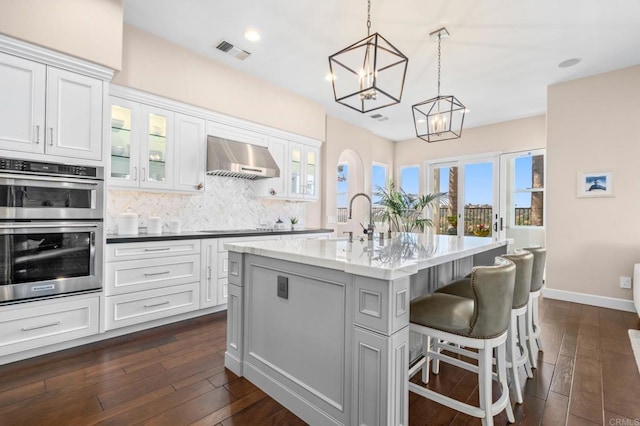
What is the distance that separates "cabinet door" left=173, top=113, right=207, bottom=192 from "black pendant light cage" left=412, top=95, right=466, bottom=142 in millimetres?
2579

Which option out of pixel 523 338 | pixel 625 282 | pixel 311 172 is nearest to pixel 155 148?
pixel 311 172

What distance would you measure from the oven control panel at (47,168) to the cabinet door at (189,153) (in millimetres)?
1001

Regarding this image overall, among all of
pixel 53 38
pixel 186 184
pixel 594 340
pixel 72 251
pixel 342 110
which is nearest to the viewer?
pixel 53 38

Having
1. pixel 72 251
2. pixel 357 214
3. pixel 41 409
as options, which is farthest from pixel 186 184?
pixel 357 214

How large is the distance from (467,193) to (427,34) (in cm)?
428

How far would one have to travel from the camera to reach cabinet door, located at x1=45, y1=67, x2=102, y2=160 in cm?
257

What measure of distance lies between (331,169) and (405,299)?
450 centimetres

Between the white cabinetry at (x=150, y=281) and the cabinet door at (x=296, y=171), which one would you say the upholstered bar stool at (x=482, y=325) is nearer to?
the white cabinetry at (x=150, y=281)

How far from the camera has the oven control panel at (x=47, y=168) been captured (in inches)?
93.9

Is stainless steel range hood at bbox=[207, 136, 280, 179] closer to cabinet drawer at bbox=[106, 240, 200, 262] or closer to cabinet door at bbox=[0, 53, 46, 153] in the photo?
cabinet drawer at bbox=[106, 240, 200, 262]

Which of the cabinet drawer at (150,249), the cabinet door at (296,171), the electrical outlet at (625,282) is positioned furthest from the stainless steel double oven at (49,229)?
the electrical outlet at (625,282)

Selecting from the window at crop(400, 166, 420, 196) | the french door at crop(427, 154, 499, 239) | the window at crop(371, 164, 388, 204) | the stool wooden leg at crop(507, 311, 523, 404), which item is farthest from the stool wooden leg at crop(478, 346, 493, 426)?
the window at crop(400, 166, 420, 196)

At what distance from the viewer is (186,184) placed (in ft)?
12.5

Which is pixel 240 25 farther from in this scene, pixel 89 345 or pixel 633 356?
pixel 633 356
